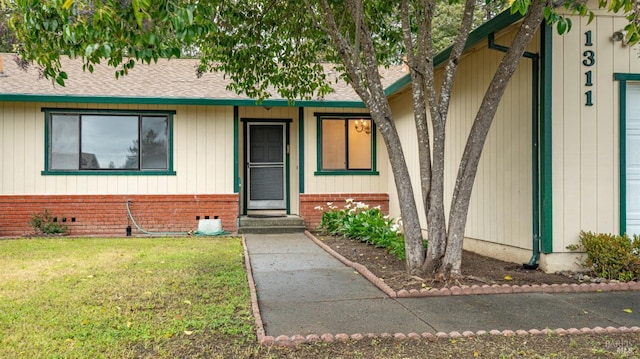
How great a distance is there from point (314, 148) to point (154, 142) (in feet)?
11.6

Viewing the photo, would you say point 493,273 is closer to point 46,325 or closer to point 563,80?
point 563,80

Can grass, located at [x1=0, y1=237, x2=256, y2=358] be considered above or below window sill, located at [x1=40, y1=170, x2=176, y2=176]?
below

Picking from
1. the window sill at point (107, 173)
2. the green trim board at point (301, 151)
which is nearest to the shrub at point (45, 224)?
the window sill at point (107, 173)

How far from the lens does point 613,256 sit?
220 inches

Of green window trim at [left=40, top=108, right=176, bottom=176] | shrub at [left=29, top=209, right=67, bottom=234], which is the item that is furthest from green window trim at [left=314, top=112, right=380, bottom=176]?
shrub at [left=29, top=209, right=67, bottom=234]

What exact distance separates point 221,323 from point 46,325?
139 cm

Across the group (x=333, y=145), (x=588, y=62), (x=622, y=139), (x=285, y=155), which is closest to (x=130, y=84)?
(x=285, y=155)

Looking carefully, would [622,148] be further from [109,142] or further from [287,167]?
[109,142]

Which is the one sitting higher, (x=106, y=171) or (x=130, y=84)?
(x=130, y=84)

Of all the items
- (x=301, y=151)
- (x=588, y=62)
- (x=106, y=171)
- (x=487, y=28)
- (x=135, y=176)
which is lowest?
(x=135, y=176)

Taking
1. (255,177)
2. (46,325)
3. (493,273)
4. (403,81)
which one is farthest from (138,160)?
(493,273)

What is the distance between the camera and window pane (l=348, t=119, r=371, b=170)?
11672 millimetres

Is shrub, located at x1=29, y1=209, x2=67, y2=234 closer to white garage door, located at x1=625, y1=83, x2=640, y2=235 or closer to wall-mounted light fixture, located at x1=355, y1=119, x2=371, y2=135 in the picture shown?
wall-mounted light fixture, located at x1=355, y1=119, x2=371, y2=135

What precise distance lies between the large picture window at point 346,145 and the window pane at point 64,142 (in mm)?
5311
